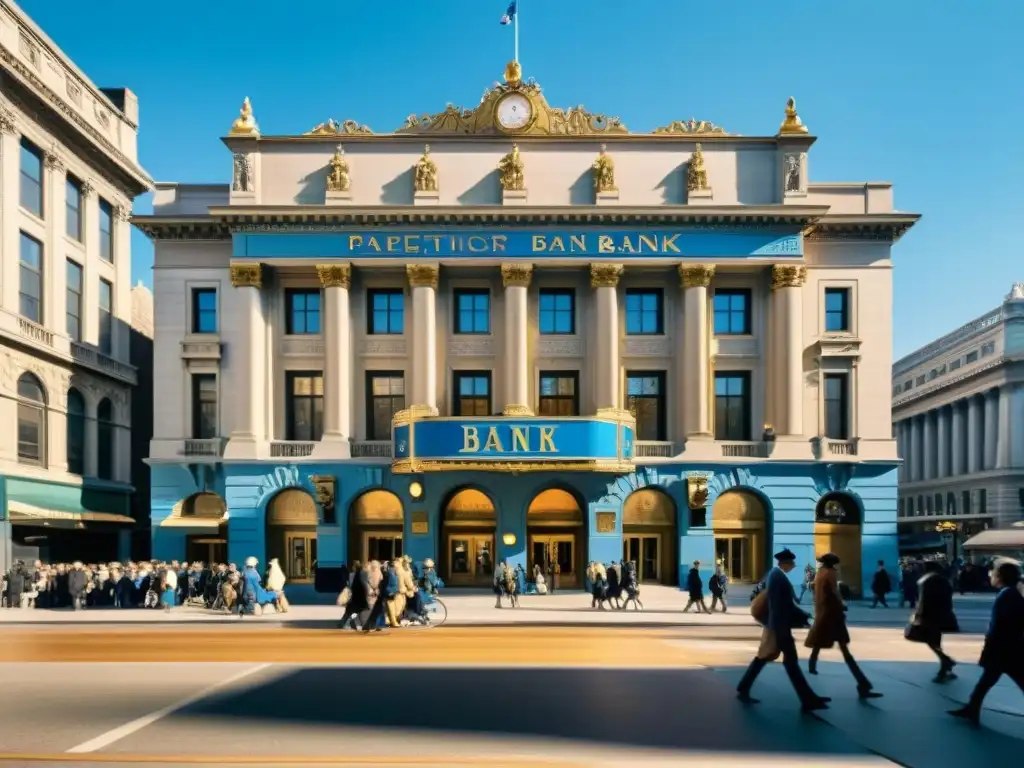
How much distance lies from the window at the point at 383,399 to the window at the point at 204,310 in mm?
7459

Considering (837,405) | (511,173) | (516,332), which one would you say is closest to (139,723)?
(516,332)

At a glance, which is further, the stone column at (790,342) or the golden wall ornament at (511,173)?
the golden wall ornament at (511,173)

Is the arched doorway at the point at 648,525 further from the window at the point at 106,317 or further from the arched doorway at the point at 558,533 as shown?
the window at the point at 106,317

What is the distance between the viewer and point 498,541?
136ft

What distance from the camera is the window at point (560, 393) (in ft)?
142

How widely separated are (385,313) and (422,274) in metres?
2.80

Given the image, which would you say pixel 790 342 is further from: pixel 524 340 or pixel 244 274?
pixel 244 274

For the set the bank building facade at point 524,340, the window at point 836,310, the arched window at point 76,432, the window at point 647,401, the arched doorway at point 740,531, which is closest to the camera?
the bank building facade at point 524,340

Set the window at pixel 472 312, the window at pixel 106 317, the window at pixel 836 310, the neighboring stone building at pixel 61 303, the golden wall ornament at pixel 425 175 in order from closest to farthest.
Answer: the neighboring stone building at pixel 61 303 → the golden wall ornament at pixel 425 175 → the window at pixel 472 312 → the window at pixel 836 310 → the window at pixel 106 317

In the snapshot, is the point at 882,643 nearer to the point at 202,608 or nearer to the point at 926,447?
the point at 202,608

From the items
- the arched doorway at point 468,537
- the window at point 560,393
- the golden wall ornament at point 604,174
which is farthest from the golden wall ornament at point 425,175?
the arched doorway at point 468,537

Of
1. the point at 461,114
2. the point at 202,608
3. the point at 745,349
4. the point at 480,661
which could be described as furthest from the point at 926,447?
the point at 480,661

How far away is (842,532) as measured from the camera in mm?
43125

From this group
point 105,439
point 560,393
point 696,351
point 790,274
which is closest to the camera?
point 790,274
